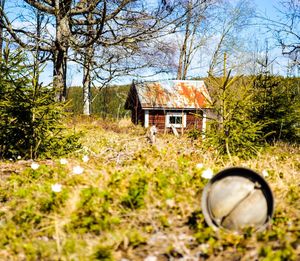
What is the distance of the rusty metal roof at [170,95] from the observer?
24.6 metres

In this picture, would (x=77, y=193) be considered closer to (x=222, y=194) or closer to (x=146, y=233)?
(x=146, y=233)

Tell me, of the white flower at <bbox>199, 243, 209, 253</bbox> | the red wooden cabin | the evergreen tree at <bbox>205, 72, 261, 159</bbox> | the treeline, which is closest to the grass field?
the white flower at <bbox>199, 243, 209, 253</bbox>

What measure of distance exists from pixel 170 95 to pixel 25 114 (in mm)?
19145

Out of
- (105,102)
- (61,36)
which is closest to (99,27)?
(61,36)

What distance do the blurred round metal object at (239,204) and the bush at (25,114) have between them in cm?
409

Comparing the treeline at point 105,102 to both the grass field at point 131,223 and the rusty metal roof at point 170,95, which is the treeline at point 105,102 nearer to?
the rusty metal roof at point 170,95

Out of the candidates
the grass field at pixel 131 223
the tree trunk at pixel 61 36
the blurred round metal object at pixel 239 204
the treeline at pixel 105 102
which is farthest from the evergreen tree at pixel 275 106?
the treeline at pixel 105 102

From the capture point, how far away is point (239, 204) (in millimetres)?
3029

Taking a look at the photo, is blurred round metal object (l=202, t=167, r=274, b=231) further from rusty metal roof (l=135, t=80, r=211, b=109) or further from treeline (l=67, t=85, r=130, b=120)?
treeline (l=67, t=85, r=130, b=120)

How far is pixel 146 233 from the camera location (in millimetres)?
3119

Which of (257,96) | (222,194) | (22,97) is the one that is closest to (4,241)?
(222,194)

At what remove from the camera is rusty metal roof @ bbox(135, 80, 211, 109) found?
2455 cm

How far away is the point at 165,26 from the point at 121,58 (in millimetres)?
4159

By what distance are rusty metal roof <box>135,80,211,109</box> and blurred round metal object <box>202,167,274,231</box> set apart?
20.9 meters
